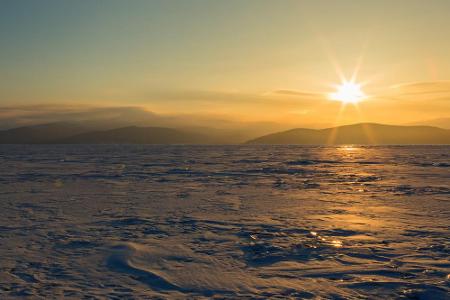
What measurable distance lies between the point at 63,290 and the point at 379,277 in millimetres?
3689

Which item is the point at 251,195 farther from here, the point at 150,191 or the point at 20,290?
the point at 20,290

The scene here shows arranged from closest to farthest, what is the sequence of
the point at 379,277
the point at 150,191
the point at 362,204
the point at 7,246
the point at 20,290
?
the point at 20,290, the point at 379,277, the point at 7,246, the point at 362,204, the point at 150,191

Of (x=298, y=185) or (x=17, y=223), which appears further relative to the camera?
(x=298, y=185)

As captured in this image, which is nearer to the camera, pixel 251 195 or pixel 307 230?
pixel 307 230

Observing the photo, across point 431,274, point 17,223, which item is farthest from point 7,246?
point 431,274

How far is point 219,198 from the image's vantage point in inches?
486

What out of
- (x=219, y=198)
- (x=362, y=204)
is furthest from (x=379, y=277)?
(x=219, y=198)

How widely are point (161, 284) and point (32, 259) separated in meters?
2.18

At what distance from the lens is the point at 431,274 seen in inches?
206

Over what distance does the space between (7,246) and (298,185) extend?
11.2m

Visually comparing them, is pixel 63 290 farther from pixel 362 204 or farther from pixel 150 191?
pixel 150 191

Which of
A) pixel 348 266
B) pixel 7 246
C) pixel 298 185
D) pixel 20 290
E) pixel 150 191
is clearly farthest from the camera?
pixel 298 185

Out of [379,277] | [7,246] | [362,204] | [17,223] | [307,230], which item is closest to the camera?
[379,277]

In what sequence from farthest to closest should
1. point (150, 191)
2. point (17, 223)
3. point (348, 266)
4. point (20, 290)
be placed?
1. point (150, 191)
2. point (17, 223)
3. point (348, 266)
4. point (20, 290)
